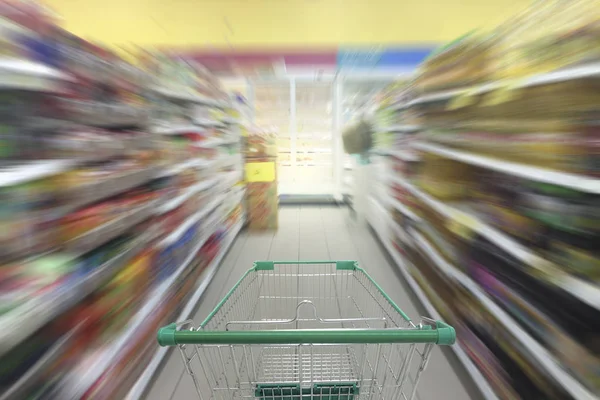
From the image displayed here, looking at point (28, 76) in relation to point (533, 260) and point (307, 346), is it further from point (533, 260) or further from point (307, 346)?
point (533, 260)

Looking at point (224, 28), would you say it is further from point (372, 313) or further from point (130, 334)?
point (372, 313)

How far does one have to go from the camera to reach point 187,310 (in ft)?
5.91

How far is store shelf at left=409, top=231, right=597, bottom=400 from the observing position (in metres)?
0.74

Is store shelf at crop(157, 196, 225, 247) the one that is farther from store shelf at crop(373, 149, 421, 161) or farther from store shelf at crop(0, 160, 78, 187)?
store shelf at crop(373, 149, 421, 161)

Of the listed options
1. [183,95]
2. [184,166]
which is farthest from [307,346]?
[183,95]

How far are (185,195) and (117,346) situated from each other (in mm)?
978

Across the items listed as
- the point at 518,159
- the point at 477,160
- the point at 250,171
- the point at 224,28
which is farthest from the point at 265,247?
the point at 518,159

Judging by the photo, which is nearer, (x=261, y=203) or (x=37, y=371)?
(x=37, y=371)

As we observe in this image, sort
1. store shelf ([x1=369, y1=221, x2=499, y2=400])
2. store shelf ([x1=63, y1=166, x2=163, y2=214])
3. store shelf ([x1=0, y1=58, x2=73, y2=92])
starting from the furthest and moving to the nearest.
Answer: store shelf ([x1=369, y1=221, x2=499, y2=400])
store shelf ([x1=63, y1=166, x2=163, y2=214])
store shelf ([x1=0, y1=58, x2=73, y2=92])

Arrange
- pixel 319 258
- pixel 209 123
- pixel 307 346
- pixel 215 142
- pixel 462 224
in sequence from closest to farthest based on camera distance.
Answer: pixel 307 346 → pixel 462 224 → pixel 209 123 → pixel 215 142 → pixel 319 258

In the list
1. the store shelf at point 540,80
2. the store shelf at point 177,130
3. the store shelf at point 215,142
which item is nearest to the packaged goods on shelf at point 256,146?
the store shelf at point 215,142

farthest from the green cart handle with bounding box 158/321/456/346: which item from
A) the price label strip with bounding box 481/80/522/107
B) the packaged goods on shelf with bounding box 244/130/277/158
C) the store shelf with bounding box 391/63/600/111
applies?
the packaged goods on shelf with bounding box 244/130/277/158

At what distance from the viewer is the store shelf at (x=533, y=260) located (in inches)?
27.7

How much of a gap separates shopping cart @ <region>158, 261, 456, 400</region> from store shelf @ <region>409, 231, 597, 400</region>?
1.18 feet
